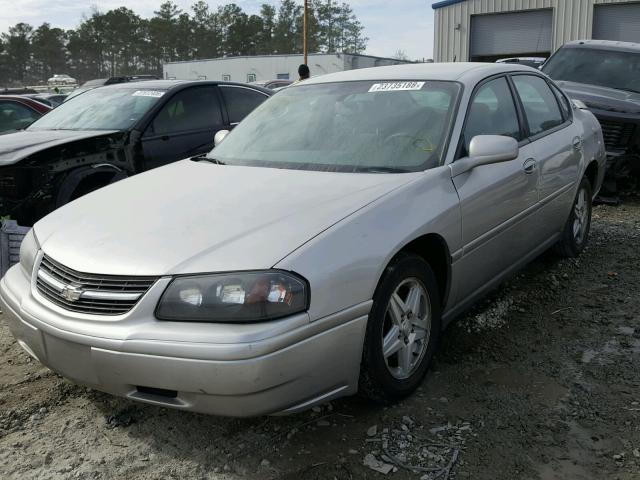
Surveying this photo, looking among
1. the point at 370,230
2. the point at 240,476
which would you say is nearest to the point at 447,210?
the point at 370,230

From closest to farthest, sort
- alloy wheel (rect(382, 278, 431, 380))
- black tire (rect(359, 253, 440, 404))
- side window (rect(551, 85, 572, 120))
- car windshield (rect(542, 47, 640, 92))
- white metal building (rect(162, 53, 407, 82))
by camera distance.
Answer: black tire (rect(359, 253, 440, 404))
alloy wheel (rect(382, 278, 431, 380))
side window (rect(551, 85, 572, 120))
car windshield (rect(542, 47, 640, 92))
white metal building (rect(162, 53, 407, 82))

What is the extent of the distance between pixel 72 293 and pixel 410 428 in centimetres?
152

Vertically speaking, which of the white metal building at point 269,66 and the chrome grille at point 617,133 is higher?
the white metal building at point 269,66

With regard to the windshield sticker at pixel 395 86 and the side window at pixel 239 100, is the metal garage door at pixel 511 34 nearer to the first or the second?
the side window at pixel 239 100

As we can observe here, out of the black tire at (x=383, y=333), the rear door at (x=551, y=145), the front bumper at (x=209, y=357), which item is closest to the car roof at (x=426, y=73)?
the rear door at (x=551, y=145)

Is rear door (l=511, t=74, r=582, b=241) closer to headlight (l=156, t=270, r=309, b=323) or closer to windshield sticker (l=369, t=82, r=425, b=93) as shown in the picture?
windshield sticker (l=369, t=82, r=425, b=93)

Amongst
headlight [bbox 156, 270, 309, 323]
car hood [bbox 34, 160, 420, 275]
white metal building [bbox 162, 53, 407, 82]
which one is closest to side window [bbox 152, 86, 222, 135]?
car hood [bbox 34, 160, 420, 275]

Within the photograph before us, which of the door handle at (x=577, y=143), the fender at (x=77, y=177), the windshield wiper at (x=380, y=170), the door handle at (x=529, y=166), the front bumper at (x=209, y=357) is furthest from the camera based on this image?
the fender at (x=77, y=177)

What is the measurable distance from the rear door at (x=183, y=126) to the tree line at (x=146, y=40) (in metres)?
80.6

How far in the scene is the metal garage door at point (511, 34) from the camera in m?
23.1

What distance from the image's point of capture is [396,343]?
285 centimetres

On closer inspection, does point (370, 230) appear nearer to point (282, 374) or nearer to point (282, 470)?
point (282, 374)

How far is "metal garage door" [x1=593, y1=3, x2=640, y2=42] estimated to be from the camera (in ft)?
68.5

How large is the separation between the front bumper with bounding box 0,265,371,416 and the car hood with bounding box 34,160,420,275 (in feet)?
0.69
